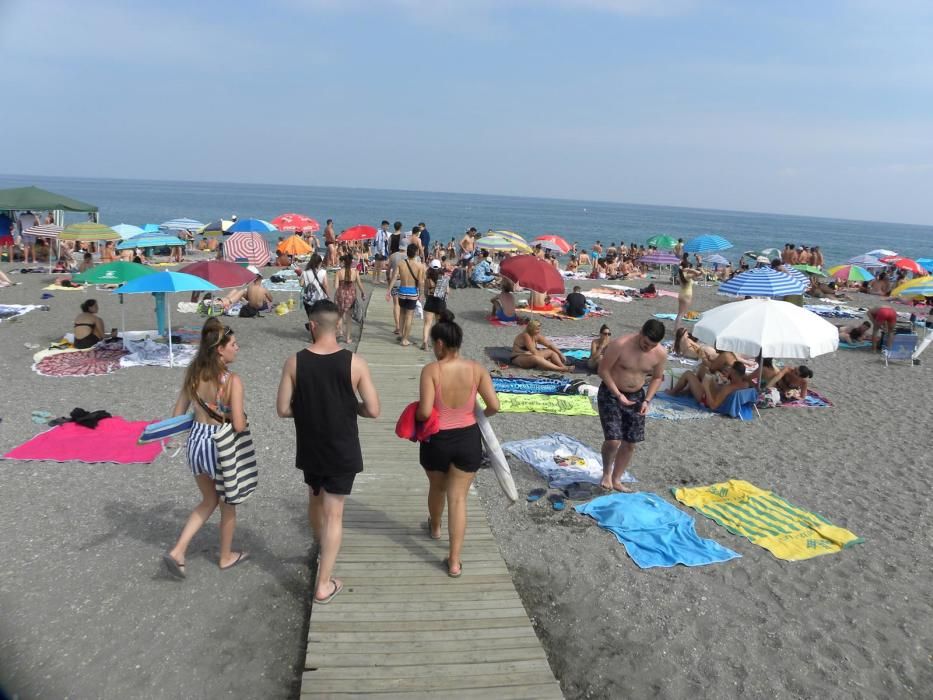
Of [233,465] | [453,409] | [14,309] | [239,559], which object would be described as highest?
[453,409]

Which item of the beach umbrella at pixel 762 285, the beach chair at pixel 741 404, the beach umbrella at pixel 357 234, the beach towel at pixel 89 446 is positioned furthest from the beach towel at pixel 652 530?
the beach umbrella at pixel 357 234

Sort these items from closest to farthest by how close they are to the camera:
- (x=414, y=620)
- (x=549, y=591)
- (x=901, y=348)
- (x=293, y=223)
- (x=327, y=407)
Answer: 1. (x=327, y=407)
2. (x=414, y=620)
3. (x=549, y=591)
4. (x=901, y=348)
5. (x=293, y=223)

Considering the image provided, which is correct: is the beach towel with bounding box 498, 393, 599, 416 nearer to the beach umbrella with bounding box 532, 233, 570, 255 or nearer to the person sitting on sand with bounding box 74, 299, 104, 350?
the person sitting on sand with bounding box 74, 299, 104, 350

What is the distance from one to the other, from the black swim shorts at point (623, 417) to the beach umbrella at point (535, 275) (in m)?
5.63

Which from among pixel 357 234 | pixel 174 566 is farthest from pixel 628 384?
pixel 357 234

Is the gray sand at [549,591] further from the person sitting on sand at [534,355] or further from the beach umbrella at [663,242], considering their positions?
the beach umbrella at [663,242]

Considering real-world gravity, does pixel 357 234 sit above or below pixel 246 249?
above

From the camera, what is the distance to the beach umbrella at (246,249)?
47.5 feet

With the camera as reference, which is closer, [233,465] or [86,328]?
[233,465]

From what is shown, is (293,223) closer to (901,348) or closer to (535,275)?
(535,275)

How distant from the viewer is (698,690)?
343 centimetres

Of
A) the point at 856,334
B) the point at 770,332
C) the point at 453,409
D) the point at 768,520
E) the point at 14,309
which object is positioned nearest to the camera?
the point at 453,409

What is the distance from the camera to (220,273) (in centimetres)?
961

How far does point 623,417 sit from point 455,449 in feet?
7.52
